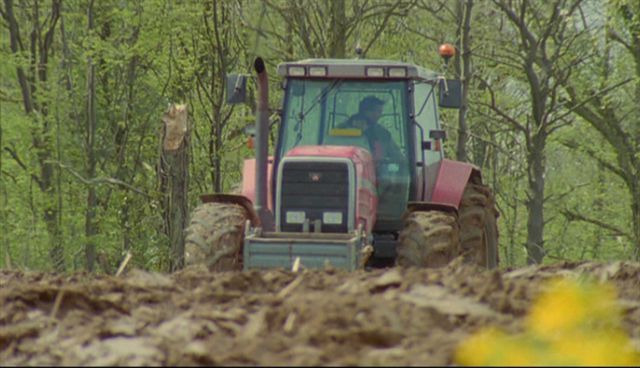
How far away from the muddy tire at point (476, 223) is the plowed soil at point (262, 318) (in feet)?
15.3

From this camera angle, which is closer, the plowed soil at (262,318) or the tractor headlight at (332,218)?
the plowed soil at (262,318)

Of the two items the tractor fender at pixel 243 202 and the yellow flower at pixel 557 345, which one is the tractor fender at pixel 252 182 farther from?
the yellow flower at pixel 557 345

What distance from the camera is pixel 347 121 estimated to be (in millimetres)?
11180

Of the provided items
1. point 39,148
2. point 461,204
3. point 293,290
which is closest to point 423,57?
point 39,148

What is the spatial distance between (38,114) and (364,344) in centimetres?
2207

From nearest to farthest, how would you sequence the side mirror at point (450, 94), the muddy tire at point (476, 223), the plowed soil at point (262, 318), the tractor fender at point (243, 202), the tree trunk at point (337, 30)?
the plowed soil at point (262, 318), the tractor fender at point (243, 202), the side mirror at point (450, 94), the muddy tire at point (476, 223), the tree trunk at point (337, 30)

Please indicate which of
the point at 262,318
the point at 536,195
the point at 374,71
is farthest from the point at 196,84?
the point at 262,318

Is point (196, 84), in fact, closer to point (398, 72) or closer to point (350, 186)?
point (398, 72)

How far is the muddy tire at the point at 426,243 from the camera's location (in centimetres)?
994

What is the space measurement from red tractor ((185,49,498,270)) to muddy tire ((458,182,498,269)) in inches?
0.5

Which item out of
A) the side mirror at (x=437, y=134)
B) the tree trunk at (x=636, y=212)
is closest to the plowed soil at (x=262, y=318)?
the side mirror at (x=437, y=134)

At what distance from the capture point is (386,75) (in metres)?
11.0

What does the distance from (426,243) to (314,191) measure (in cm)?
107

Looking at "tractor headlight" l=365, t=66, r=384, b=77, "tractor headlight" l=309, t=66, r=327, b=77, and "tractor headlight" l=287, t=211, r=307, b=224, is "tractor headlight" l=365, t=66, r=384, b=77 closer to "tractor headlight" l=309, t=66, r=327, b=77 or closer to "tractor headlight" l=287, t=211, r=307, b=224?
"tractor headlight" l=309, t=66, r=327, b=77
